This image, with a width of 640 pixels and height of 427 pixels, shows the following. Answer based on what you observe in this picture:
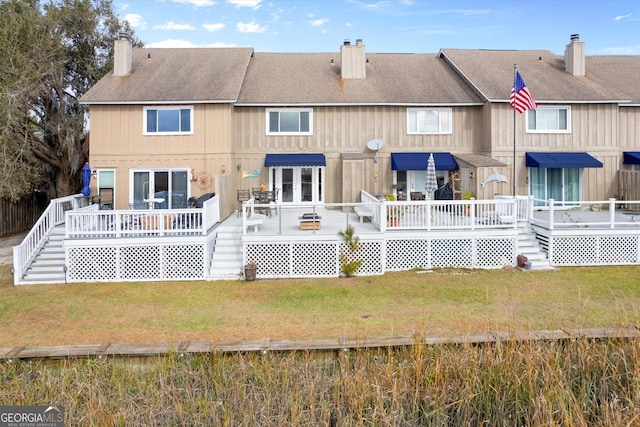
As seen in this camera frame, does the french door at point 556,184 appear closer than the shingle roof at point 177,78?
No

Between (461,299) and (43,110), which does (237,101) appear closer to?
(43,110)

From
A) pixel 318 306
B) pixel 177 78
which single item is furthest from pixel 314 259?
pixel 177 78

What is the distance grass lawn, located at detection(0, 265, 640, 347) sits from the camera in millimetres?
8758

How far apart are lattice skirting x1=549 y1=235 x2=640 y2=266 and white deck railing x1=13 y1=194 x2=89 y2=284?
17024 mm

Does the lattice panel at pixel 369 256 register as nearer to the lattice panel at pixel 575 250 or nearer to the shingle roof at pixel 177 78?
the lattice panel at pixel 575 250

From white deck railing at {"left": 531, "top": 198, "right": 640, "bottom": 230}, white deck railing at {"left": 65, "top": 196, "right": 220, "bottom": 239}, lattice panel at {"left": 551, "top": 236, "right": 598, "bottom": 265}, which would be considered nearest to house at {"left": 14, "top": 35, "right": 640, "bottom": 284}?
white deck railing at {"left": 531, "top": 198, "right": 640, "bottom": 230}

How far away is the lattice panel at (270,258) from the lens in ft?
45.3

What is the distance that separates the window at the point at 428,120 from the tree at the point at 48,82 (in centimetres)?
1764

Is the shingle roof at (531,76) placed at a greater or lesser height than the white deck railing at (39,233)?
greater

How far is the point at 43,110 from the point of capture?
23.8 meters

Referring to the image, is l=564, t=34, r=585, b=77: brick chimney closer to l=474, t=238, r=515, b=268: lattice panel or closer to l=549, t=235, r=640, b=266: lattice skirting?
l=549, t=235, r=640, b=266: lattice skirting

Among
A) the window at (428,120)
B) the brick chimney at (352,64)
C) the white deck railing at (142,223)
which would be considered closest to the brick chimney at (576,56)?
the window at (428,120)

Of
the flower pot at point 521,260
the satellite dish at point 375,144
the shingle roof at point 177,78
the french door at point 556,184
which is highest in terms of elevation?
the shingle roof at point 177,78

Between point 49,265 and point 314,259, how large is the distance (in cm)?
855
